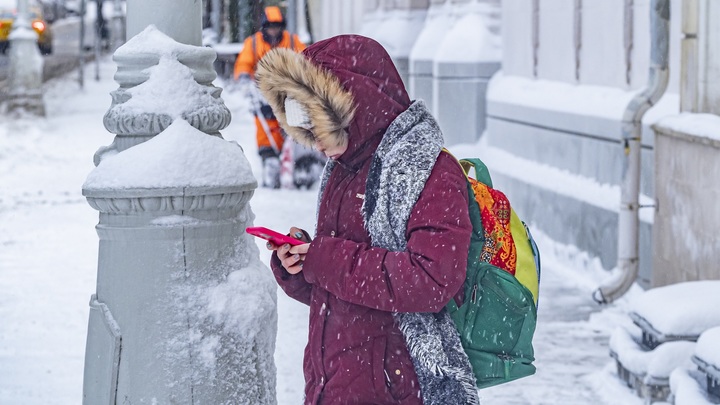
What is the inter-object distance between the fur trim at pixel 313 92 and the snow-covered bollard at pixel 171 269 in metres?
0.87

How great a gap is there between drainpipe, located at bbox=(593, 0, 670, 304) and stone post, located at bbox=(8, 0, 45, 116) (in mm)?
15878

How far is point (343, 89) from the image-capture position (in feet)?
9.59

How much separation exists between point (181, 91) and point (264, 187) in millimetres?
9472

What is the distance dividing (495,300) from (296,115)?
0.64m

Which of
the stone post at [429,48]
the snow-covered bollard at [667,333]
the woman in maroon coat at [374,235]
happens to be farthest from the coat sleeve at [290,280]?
the stone post at [429,48]

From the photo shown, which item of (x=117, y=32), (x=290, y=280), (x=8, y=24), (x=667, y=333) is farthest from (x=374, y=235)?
(x=117, y=32)

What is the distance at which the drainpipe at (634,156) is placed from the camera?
7258 millimetres

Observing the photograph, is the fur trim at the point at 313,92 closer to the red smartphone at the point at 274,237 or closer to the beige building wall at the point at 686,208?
the red smartphone at the point at 274,237

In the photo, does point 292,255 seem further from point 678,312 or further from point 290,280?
point 678,312

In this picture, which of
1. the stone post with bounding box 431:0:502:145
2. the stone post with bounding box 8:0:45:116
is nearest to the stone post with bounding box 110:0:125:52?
the stone post with bounding box 8:0:45:116

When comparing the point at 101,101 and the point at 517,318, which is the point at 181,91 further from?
the point at 101,101

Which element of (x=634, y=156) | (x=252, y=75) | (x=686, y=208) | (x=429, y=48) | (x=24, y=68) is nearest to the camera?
(x=686, y=208)

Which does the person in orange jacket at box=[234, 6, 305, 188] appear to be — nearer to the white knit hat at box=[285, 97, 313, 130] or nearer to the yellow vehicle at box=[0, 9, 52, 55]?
the white knit hat at box=[285, 97, 313, 130]

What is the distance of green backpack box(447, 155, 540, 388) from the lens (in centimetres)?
286
